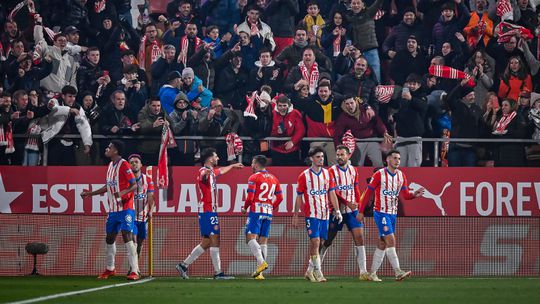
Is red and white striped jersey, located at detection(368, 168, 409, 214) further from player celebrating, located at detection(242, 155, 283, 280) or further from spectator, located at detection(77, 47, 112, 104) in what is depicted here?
spectator, located at detection(77, 47, 112, 104)

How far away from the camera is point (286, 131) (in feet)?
72.3

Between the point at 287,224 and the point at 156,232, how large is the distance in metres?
2.43

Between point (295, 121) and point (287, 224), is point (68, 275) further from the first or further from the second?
point (295, 121)

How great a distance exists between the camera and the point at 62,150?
22.1m

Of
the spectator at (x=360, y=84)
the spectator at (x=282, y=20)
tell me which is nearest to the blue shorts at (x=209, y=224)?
the spectator at (x=360, y=84)

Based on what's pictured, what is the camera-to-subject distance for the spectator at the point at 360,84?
22.4 metres

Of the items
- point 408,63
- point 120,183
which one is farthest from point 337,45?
point 120,183

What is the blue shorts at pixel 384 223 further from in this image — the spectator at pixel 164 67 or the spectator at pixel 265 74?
the spectator at pixel 164 67

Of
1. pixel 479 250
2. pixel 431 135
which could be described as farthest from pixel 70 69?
pixel 479 250

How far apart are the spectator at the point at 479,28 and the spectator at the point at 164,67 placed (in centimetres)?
649

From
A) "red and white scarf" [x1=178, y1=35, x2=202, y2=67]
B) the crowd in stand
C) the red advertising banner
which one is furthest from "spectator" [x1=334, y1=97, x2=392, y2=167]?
"red and white scarf" [x1=178, y1=35, x2=202, y2=67]

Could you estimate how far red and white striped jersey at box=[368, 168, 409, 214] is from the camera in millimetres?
16594

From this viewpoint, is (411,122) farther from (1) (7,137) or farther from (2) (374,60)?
(1) (7,137)

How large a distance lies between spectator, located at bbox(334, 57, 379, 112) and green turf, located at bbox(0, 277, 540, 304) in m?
5.91
